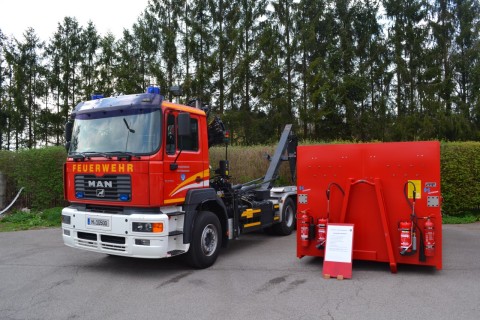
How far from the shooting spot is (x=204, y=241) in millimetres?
6969

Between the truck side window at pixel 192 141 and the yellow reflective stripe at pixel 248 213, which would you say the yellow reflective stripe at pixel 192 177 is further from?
the yellow reflective stripe at pixel 248 213

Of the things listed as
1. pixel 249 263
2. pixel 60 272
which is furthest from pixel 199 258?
pixel 60 272

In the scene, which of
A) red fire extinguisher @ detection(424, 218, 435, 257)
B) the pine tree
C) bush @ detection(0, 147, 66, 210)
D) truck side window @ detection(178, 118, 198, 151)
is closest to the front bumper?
truck side window @ detection(178, 118, 198, 151)

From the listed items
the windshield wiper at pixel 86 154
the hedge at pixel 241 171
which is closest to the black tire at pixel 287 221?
the hedge at pixel 241 171

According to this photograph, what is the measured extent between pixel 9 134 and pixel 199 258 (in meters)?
27.3

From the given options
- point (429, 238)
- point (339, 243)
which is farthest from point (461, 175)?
point (339, 243)

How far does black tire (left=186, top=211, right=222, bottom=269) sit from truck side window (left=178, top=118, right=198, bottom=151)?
1150mm

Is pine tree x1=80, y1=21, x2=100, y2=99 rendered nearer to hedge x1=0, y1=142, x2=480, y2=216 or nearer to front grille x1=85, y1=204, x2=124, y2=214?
hedge x1=0, y1=142, x2=480, y2=216

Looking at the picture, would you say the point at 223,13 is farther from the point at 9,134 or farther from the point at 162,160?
the point at 162,160

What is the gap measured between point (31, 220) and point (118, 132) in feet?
27.2

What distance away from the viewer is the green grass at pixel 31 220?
1226cm

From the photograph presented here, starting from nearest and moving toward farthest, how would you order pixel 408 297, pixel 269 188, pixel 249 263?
pixel 408 297
pixel 249 263
pixel 269 188

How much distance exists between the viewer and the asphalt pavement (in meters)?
4.80

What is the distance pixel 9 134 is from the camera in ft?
94.3
